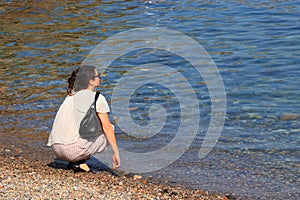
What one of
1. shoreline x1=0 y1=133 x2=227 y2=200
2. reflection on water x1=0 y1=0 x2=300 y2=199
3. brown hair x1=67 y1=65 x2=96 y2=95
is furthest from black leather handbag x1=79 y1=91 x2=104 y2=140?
reflection on water x1=0 y1=0 x2=300 y2=199

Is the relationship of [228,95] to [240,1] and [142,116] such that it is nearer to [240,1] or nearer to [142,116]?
[142,116]

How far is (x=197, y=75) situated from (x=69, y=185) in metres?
6.22

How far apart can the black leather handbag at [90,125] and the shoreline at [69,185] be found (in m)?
0.49

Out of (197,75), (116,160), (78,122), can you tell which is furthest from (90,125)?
(197,75)

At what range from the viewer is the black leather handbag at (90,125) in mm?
7871

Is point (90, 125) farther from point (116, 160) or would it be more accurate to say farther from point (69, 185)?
point (69, 185)

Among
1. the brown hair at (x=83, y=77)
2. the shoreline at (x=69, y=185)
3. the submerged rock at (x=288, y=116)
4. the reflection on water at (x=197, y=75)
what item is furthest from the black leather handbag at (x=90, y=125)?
the submerged rock at (x=288, y=116)

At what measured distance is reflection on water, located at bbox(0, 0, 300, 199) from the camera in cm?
844

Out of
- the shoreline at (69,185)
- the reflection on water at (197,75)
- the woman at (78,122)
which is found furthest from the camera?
the reflection on water at (197,75)

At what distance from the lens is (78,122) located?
25.8 feet

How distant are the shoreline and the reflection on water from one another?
0.49m

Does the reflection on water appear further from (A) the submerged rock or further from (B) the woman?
(B) the woman

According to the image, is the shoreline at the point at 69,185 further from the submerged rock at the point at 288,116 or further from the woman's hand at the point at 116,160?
the submerged rock at the point at 288,116

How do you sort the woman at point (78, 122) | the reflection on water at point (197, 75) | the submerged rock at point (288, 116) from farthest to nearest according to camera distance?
the submerged rock at point (288, 116), the reflection on water at point (197, 75), the woman at point (78, 122)
